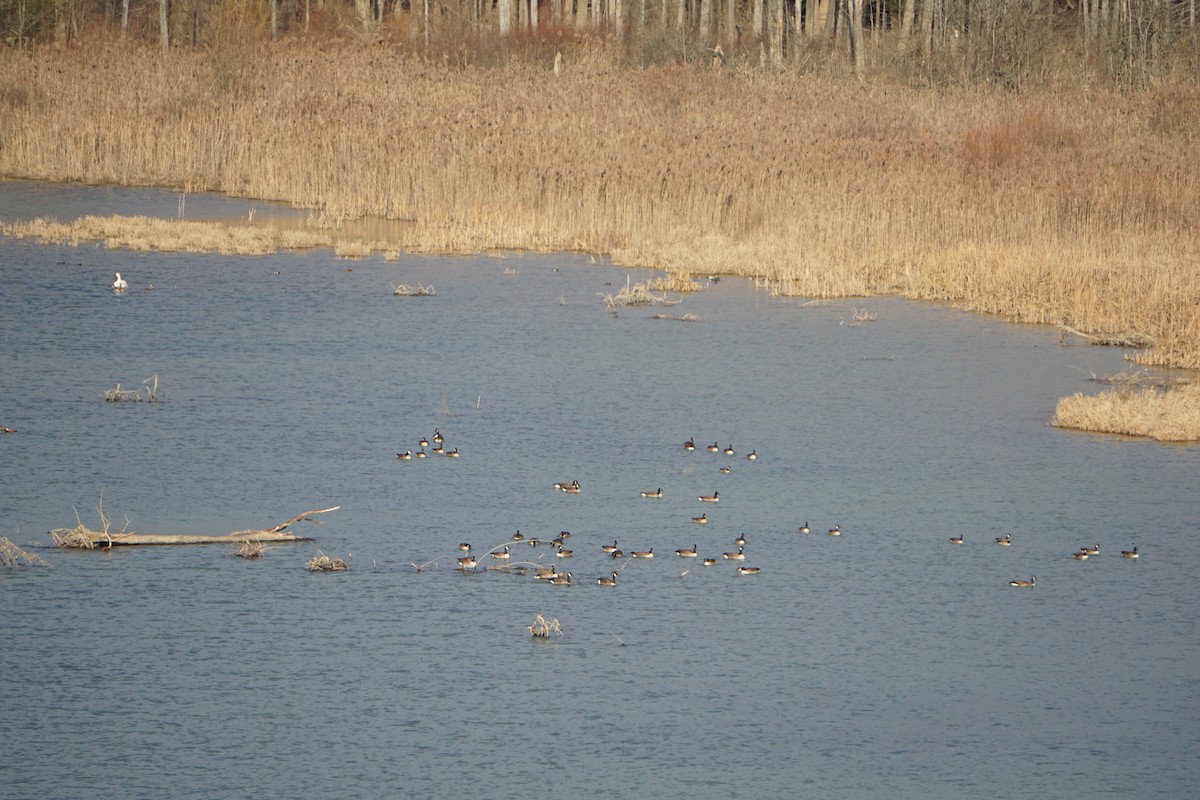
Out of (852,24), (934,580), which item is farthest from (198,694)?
(852,24)

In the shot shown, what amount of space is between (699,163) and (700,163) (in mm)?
16

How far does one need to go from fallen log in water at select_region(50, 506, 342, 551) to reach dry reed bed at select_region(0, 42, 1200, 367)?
1058 cm

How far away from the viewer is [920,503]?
12.5m

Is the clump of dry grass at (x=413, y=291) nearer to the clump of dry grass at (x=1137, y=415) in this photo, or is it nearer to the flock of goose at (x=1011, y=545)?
the clump of dry grass at (x=1137, y=415)

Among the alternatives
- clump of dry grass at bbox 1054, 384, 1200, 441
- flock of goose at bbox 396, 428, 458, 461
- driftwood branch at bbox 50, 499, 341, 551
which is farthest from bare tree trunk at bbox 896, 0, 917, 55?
driftwood branch at bbox 50, 499, 341, 551

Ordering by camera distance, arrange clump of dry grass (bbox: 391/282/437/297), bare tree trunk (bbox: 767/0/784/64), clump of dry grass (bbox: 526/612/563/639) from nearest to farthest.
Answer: clump of dry grass (bbox: 526/612/563/639) < clump of dry grass (bbox: 391/282/437/297) < bare tree trunk (bbox: 767/0/784/64)

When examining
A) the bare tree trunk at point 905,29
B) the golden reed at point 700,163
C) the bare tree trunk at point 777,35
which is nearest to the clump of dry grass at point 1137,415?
the golden reed at point 700,163

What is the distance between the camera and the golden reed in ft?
73.4

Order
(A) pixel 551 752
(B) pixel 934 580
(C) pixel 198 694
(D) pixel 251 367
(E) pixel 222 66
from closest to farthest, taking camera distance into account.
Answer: (A) pixel 551 752 → (C) pixel 198 694 → (B) pixel 934 580 → (D) pixel 251 367 → (E) pixel 222 66

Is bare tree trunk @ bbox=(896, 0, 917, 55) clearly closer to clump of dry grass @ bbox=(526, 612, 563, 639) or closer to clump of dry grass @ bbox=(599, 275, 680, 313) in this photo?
clump of dry grass @ bbox=(599, 275, 680, 313)

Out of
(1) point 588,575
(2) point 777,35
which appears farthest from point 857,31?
(1) point 588,575

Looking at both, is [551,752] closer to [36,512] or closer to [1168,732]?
[1168,732]

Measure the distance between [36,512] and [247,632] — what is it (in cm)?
289

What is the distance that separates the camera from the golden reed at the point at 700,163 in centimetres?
2238
